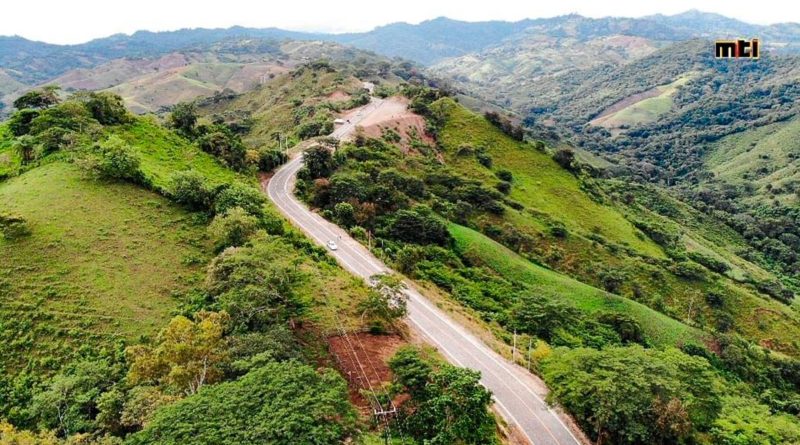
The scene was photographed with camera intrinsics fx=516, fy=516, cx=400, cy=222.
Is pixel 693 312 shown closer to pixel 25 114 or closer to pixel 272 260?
pixel 272 260

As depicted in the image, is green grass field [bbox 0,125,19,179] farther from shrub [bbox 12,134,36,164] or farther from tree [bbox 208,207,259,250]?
tree [bbox 208,207,259,250]

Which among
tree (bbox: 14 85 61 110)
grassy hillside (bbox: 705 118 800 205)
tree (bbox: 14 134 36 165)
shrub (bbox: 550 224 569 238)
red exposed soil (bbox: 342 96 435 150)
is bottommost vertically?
grassy hillside (bbox: 705 118 800 205)

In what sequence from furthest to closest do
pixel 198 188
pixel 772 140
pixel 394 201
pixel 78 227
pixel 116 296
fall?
pixel 772 140, pixel 394 201, pixel 198 188, pixel 78 227, pixel 116 296

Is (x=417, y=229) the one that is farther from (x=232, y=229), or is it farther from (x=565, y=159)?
(x=565, y=159)

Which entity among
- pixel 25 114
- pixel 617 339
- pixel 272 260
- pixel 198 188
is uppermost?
pixel 25 114

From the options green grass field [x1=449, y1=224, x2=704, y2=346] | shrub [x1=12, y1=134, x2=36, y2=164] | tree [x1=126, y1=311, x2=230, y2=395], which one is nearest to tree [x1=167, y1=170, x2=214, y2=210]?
shrub [x1=12, y1=134, x2=36, y2=164]

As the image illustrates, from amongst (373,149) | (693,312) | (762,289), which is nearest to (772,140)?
(762,289)

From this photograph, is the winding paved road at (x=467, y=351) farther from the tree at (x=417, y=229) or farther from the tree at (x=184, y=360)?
the tree at (x=184, y=360)
